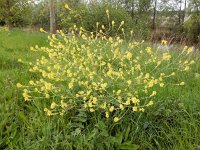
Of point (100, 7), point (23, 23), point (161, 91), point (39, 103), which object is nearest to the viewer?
point (39, 103)

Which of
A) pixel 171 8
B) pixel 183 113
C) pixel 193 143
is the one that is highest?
pixel 171 8

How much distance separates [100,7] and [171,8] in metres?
25.3

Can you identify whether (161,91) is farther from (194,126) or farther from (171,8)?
(171,8)

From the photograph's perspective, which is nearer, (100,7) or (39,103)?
(39,103)

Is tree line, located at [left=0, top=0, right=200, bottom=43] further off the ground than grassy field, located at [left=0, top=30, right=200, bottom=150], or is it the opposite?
tree line, located at [left=0, top=0, right=200, bottom=43]

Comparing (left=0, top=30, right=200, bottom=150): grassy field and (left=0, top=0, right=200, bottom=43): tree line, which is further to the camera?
(left=0, top=0, right=200, bottom=43): tree line

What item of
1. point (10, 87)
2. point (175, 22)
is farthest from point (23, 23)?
point (10, 87)

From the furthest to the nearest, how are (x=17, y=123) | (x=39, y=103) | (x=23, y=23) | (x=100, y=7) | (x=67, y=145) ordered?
(x=23, y=23) < (x=100, y=7) < (x=39, y=103) < (x=17, y=123) < (x=67, y=145)

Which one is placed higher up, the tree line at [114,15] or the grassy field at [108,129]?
the tree line at [114,15]

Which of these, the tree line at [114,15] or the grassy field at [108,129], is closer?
the grassy field at [108,129]

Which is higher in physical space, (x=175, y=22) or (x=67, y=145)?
(x=175, y=22)

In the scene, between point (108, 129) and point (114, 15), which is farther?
point (114, 15)

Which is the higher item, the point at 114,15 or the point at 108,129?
the point at 114,15

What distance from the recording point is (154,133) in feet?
8.11
